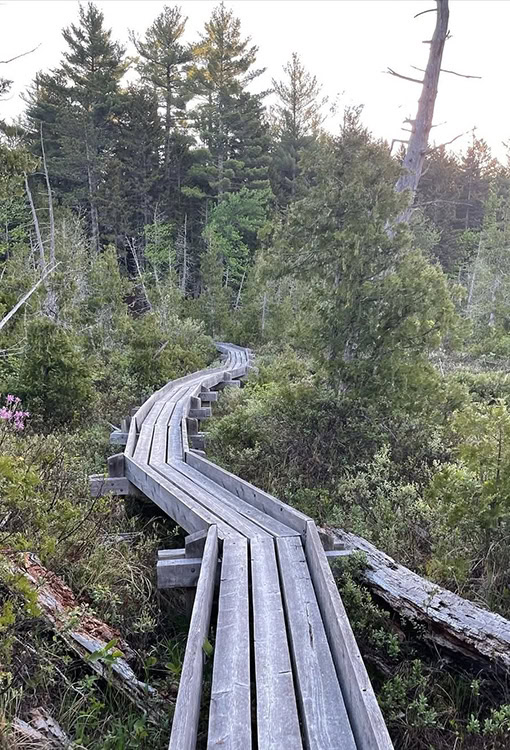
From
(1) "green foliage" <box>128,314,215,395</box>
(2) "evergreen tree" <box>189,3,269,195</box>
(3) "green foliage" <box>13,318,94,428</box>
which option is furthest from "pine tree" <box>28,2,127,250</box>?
(3) "green foliage" <box>13,318,94,428</box>

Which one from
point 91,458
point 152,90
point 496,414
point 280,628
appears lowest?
point 91,458

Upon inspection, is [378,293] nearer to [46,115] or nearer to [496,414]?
[496,414]

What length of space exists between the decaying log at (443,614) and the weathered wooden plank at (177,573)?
1.48 meters

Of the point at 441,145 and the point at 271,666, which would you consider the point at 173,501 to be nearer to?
the point at 271,666

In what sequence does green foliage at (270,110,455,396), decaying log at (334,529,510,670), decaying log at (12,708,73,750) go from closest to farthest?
decaying log at (12,708,73,750) < decaying log at (334,529,510,670) < green foliage at (270,110,455,396)

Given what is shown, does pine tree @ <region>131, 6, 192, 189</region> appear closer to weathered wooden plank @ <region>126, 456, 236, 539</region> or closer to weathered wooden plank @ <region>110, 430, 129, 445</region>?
weathered wooden plank @ <region>110, 430, 129, 445</region>

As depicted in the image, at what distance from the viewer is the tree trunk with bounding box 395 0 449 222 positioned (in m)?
9.38

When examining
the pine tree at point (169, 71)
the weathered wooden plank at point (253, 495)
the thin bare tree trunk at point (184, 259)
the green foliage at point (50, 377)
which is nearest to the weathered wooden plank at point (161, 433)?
the weathered wooden plank at point (253, 495)

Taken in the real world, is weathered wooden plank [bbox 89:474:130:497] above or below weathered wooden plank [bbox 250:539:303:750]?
below

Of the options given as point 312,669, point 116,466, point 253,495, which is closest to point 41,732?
point 312,669

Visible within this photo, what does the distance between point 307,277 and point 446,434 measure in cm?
350

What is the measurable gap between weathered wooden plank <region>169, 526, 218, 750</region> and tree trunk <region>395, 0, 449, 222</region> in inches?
347

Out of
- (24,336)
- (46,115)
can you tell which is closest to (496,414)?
(24,336)

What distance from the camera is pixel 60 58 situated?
29.9 metres
